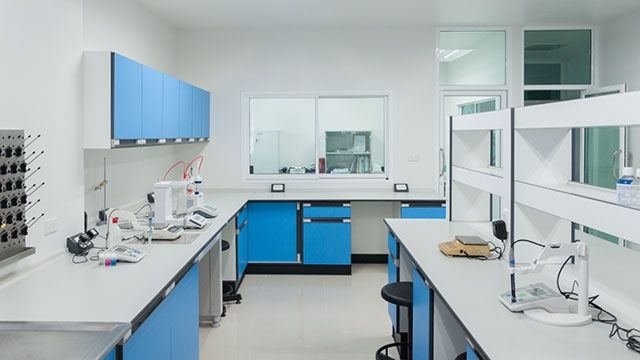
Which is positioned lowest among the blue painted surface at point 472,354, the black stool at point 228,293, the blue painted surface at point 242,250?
the black stool at point 228,293

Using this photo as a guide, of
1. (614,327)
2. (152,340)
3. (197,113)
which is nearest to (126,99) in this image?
(152,340)

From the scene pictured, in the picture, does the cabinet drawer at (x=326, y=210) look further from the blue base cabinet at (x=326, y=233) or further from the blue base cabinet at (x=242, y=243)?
the blue base cabinet at (x=242, y=243)

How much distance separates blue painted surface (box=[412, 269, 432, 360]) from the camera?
2564mm

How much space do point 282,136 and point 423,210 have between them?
2.17 metres

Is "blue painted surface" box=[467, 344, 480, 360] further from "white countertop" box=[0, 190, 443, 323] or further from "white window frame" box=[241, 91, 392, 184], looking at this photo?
"white window frame" box=[241, 91, 392, 184]

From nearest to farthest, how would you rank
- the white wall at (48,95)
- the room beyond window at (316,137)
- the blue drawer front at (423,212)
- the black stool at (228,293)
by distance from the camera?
1. the white wall at (48,95)
2. the black stool at (228,293)
3. the blue drawer front at (423,212)
4. the room beyond window at (316,137)

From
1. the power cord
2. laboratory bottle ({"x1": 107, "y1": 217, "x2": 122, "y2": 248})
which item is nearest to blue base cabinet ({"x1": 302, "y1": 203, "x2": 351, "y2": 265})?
laboratory bottle ({"x1": 107, "y1": 217, "x2": 122, "y2": 248})

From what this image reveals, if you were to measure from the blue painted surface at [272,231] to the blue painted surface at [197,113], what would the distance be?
3.32 ft

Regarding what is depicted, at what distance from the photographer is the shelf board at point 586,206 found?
1.68 m

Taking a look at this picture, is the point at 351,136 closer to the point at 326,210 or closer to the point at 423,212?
the point at 326,210

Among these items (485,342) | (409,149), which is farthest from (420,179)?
(485,342)

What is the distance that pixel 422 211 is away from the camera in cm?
557

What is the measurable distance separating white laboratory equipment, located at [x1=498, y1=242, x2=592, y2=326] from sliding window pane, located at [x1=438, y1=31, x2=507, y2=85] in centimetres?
454

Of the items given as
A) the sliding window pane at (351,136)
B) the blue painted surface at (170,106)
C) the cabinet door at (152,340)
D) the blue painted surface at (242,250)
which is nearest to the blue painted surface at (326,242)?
the blue painted surface at (242,250)
